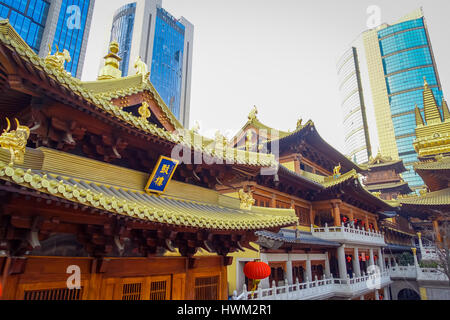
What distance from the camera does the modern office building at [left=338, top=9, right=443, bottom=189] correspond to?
7481 centimetres

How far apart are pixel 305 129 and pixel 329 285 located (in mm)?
9761

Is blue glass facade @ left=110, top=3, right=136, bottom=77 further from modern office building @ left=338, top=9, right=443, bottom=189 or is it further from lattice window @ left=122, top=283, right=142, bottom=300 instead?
lattice window @ left=122, top=283, right=142, bottom=300

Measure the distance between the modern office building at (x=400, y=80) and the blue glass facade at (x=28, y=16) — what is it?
82.8m

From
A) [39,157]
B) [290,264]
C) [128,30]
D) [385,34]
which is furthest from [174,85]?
[39,157]

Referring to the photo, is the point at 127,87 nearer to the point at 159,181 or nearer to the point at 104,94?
the point at 104,94

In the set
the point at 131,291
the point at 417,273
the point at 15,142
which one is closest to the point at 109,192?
the point at 15,142

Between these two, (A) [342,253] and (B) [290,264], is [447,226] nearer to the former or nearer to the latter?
(A) [342,253]

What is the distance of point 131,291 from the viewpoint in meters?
5.81

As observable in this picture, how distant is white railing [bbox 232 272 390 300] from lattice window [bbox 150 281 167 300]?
5.99 meters

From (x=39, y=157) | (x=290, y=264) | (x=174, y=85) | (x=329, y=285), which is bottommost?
(x=329, y=285)

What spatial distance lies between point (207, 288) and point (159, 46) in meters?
92.4
